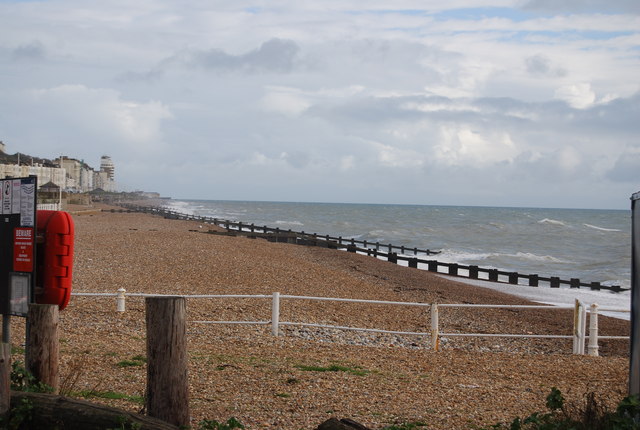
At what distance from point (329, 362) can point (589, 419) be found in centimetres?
459

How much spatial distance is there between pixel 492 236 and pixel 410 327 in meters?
64.1

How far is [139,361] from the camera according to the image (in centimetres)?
923

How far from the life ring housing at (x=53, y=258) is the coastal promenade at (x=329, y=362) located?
28.2 inches

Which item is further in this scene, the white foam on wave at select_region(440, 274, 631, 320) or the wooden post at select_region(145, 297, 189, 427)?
the white foam on wave at select_region(440, 274, 631, 320)

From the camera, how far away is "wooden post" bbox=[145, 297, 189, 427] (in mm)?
5461

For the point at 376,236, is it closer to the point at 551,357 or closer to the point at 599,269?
the point at 599,269

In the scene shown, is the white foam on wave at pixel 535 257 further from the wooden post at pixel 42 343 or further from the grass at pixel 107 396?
the wooden post at pixel 42 343

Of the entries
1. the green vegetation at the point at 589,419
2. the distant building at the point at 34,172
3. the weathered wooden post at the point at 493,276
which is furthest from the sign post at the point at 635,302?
the distant building at the point at 34,172

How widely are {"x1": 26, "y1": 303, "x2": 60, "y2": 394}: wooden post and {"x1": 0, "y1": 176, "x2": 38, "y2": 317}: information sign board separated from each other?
61 centimetres

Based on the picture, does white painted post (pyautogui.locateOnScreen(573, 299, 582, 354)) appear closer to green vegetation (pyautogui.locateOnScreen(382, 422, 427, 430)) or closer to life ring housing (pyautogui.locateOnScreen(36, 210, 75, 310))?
green vegetation (pyautogui.locateOnScreen(382, 422, 427, 430))

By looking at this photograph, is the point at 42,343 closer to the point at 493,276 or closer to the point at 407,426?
the point at 407,426

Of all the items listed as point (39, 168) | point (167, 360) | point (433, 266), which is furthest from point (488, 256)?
point (39, 168)

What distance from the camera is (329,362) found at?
10.2 metres

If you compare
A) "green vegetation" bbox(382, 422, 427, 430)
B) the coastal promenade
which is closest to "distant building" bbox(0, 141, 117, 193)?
the coastal promenade
